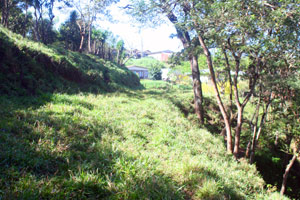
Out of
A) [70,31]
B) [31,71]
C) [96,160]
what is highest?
[70,31]

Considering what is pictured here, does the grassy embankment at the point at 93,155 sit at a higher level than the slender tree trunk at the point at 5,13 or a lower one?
lower

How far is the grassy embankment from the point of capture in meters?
2.37

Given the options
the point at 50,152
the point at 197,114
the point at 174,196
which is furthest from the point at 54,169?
the point at 197,114

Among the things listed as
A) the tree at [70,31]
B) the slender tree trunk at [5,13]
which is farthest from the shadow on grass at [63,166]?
the tree at [70,31]

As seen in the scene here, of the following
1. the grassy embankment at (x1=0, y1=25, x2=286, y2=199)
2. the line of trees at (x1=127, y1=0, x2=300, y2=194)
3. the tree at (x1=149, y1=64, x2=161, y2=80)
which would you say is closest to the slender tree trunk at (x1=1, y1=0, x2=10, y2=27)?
the grassy embankment at (x1=0, y1=25, x2=286, y2=199)

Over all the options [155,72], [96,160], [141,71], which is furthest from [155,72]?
[96,160]

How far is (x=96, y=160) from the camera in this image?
304 centimetres

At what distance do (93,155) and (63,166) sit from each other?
580mm

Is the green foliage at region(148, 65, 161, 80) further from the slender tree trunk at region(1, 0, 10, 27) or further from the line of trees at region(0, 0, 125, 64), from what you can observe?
the slender tree trunk at region(1, 0, 10, 27)

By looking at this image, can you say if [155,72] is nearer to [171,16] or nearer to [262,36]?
[171,16]

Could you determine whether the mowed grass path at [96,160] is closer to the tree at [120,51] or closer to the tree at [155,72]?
the tree at [120,51]

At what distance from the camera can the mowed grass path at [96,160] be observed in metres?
2.34

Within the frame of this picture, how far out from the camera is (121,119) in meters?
5.50

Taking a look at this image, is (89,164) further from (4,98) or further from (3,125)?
(4,98)
